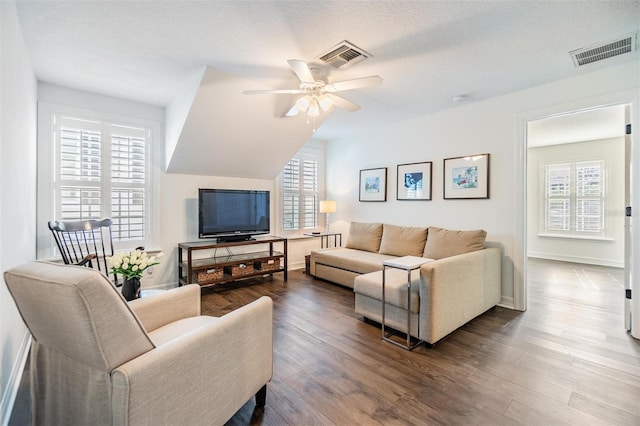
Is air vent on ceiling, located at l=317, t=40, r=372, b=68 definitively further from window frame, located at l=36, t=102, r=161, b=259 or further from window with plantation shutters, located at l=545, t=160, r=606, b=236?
window with plantation shutters, located at l=545, t=160, r=606, b=236

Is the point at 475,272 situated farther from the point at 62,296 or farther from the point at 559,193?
the point at 559,193

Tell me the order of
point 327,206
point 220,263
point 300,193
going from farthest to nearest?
point 300,193 → point 327,206 → point 220,263

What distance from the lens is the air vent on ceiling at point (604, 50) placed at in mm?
2250

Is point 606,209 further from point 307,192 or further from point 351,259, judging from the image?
point 307,192

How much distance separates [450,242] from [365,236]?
4.71ft

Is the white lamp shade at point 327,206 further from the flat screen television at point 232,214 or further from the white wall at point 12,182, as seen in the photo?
the white wall at point 12,182

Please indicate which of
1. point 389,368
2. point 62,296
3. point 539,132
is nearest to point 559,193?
point 539,132

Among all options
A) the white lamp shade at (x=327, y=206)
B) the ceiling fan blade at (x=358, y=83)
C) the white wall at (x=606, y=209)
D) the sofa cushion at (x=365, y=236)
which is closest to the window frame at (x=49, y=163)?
the ceiling fan blade at (x=358, y=83)

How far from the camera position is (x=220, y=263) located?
3.87 metres

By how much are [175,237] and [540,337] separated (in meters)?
4.41

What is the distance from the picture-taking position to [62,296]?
3.13 feet

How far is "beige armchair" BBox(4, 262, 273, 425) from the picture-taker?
3.14 ft

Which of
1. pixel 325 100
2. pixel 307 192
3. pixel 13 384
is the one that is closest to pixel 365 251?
pixel 307 192

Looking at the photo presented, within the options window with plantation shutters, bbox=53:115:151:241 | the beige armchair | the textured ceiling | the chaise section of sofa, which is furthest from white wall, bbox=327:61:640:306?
window with plantation shutters, bbox=53:115:151:241
